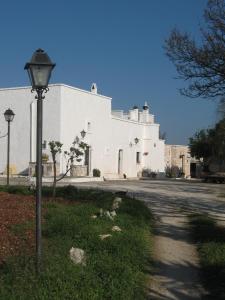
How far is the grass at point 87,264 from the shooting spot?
21.3 ft

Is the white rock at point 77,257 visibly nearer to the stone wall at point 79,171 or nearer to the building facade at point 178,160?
the stone wall at point 79,171

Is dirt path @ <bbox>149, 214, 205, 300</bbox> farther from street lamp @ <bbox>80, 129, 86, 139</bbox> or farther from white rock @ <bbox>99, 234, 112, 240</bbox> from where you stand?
street lamp @ <bbox>80, 129, 86, 139</bbox>

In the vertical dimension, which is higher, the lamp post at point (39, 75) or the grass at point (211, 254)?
the lamp post at point (39, 75)

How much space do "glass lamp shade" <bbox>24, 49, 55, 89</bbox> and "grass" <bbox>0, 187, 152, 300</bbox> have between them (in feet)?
7.74

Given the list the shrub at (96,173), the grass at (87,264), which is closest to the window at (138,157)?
the shrub at (96,173)

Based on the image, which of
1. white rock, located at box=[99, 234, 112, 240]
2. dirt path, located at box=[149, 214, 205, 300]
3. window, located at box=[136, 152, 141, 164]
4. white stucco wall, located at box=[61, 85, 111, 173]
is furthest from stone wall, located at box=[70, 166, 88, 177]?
white rock, located at box=[99, 234, 112, 240]

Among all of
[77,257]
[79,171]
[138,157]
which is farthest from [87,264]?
[138,157]

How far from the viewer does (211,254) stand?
9.34m

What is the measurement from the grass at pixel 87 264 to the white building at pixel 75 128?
25.8 meters

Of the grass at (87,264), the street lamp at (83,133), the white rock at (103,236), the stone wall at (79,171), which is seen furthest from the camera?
the street lamp at (83,133)

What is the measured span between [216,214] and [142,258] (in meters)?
8.34

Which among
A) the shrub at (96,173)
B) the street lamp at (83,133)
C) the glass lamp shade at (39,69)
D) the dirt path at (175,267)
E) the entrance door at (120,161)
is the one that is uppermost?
the street lamp at (83,133)

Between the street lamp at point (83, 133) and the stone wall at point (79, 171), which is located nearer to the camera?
the stone wall at point (79, 171)

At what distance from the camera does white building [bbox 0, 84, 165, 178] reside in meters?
38.1
